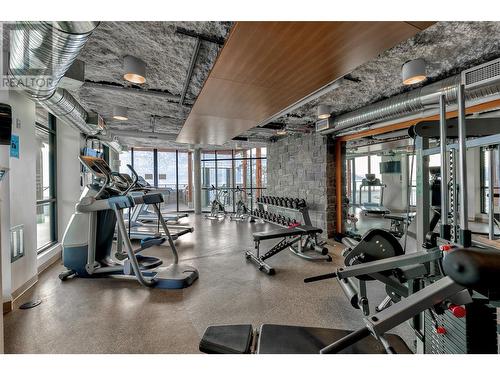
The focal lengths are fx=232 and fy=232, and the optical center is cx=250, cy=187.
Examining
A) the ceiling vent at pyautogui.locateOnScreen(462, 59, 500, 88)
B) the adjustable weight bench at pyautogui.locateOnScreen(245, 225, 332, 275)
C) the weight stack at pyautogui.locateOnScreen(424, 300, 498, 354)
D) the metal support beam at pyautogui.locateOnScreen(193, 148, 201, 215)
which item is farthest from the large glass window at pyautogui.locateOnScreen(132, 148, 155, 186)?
the weight stack at pyautogui.locateOnScreen(424, 300, 498, 354)

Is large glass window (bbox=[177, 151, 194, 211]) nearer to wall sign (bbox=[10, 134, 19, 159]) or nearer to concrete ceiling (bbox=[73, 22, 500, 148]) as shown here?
concrete ceiling (bbox=[73, 22, 500, 148])

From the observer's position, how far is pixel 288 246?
4.02 m

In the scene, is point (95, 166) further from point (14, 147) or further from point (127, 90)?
point (127, 90)

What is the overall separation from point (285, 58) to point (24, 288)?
13.3 feet

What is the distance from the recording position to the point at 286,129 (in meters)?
5.69

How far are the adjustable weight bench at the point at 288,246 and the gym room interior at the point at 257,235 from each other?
5 cm

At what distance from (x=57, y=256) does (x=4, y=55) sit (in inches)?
134

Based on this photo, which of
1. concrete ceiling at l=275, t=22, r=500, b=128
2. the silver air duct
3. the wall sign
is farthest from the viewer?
the silver air duct

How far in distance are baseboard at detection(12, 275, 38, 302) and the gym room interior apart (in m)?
0.03

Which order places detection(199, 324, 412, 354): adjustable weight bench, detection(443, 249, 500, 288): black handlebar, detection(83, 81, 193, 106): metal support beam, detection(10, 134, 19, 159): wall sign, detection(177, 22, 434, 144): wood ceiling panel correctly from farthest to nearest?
detection(83, 81, 193, 106): metal support beam, detection(10, 134, 19, 159): wall sign, detection(177, 22, 434, 144): wood ceiling panel, detection(199, 324, 412, 354): adjustable weight bench, detection(443, 249, 500, 288): black handlebar

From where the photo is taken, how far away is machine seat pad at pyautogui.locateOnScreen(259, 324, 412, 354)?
58.7 inches

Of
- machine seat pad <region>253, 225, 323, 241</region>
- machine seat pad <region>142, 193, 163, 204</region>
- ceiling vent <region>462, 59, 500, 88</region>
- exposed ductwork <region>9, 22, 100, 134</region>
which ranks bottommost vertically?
machine seat pad <region>253, 225, 323, 241</region>

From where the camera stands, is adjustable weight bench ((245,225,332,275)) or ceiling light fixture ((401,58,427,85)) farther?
adjustable weight bench ((245,225,332,275))
